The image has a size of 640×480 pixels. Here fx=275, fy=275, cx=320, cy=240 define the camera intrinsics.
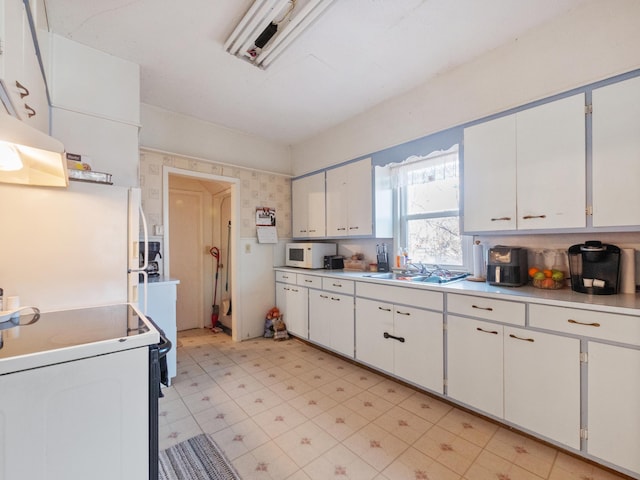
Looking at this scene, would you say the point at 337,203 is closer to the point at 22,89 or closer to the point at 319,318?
the point at 319,318

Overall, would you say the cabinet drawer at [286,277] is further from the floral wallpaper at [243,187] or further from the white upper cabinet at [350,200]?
the white upper cabinet at [350,200]

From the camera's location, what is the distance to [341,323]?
288cm

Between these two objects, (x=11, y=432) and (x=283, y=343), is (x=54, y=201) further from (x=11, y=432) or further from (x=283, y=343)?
(x=283, y=343)

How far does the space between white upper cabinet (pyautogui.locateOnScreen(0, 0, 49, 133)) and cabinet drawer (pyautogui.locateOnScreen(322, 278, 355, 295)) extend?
8.07ft

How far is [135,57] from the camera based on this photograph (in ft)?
7.25

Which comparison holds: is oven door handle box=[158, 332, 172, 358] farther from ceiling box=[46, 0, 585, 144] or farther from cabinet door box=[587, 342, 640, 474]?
cabinet door box=[587, 342, 640, 474]

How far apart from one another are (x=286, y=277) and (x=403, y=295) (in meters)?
1.77

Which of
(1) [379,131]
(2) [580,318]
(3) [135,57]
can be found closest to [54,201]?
(3) [135,57]

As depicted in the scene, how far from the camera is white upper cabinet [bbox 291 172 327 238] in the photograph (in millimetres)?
3605

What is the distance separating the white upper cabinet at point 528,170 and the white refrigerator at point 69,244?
2.46m

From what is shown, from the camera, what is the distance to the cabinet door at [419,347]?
2102mm

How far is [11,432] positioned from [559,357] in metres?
2.40

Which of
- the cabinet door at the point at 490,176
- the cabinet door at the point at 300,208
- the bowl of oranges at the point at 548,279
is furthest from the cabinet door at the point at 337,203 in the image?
the bowl of oranges at the point at 548,279

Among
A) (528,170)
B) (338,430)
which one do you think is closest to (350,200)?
(528,170)
